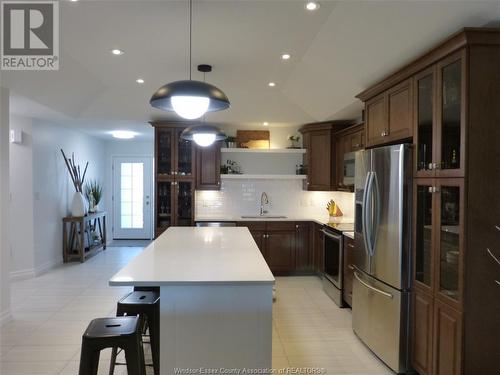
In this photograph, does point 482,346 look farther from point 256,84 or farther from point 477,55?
point 256,84

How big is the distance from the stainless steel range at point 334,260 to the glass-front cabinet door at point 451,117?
1.98m

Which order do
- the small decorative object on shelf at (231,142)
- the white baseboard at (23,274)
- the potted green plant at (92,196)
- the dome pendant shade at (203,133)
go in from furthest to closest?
the potted green plant at (92,196) → the small decorative object on shelf at (231,142) → the white baseboard at (23,274) → the dome pendant shade at (203,133)

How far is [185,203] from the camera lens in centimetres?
561

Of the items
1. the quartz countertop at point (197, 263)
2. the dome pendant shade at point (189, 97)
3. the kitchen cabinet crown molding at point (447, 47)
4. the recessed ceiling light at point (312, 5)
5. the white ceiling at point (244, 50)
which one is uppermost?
the recessed ceiling light at point (312, 5)

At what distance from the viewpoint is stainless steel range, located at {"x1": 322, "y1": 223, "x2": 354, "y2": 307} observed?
4.14 metres

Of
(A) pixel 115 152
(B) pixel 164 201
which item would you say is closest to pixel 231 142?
(B) pixel 164 201

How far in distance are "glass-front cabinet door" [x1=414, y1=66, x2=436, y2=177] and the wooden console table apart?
5.59 meters

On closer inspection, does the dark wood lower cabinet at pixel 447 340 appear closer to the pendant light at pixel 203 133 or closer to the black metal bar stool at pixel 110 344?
the black metal bar stool at pixel 110 344

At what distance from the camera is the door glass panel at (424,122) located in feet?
8.16

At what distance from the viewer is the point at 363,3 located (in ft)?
7.97

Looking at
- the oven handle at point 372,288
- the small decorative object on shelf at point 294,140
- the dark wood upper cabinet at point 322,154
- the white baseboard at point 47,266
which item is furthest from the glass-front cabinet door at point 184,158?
the oven handle at point 372,288

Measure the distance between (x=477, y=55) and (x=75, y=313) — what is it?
439 centimetres

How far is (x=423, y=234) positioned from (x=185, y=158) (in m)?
3.96

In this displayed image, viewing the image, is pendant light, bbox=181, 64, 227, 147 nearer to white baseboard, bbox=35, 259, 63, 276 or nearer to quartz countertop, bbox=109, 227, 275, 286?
quartz countertop, bbox=109, 227, 275, 286
